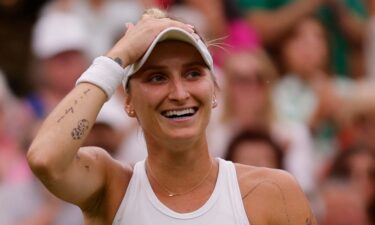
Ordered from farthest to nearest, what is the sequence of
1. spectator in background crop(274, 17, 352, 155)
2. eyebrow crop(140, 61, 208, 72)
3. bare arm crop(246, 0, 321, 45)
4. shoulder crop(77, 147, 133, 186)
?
1. bare arm crop(246, 0, 321, 45)
2. spectator in background crop(274, 17, 352, 155)
3. shoulder crop(77, 147, 133, 186)
4. eyebrow crop(140, 61, 208, 72)

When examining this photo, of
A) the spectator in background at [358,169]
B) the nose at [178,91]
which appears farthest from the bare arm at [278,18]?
the nose at [178,91]

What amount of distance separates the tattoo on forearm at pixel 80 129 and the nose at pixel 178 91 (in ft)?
1.18

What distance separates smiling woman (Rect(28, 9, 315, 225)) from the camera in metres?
4.91

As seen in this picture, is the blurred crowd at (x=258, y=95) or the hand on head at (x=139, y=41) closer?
the hand on head at (x=139, y=41)

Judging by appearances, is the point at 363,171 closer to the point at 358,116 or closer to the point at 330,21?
the point at 358,116

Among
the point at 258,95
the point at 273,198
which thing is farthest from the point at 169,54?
the point at 258,95

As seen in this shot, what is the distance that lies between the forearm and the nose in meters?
0.28

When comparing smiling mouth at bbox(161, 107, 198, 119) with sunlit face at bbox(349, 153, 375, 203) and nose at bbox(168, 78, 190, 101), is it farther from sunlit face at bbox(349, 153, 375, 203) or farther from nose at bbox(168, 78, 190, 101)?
sunlit face at bbox(349, 153, 375, 203)

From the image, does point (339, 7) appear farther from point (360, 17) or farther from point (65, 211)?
point (65, 211)

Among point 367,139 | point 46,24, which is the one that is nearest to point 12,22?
point 46,24

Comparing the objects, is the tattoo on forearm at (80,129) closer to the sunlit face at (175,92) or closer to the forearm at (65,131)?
the forearm at (65,131)

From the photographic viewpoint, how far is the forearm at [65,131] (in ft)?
15.8

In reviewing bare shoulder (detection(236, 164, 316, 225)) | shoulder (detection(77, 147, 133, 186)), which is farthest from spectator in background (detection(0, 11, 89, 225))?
bare shoulder (detection(236, 164, 316, 225))

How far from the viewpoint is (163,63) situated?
16.4ft
